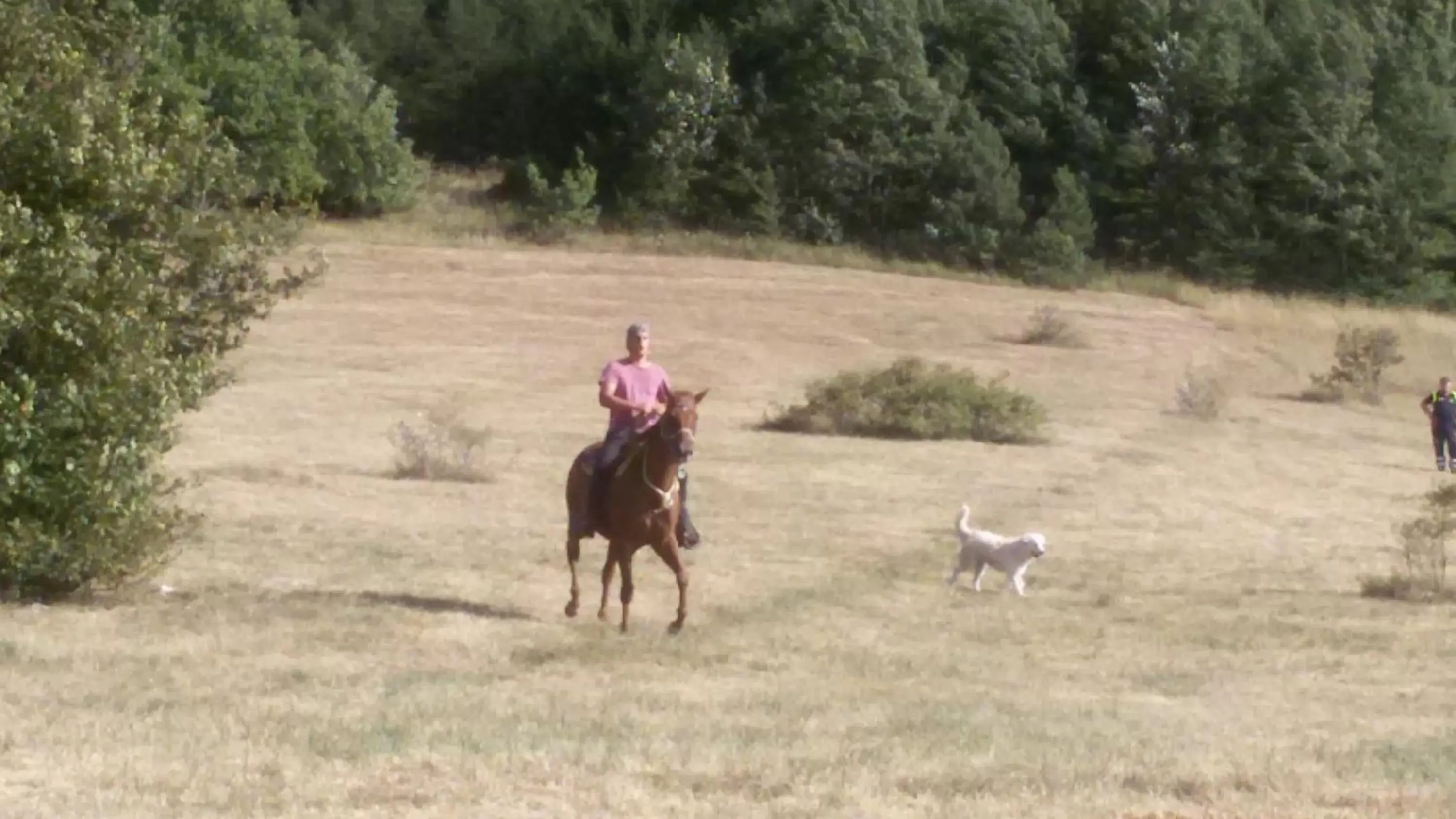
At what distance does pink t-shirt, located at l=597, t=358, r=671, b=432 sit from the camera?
14.1 meters

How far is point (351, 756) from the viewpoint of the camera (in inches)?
374

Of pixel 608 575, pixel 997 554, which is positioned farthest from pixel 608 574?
pixel 997 554

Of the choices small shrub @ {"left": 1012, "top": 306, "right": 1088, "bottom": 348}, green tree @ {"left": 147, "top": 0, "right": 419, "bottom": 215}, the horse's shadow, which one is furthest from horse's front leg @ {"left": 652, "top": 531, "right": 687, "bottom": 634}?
green tree @ {"left": 147, "top": 0, "right": 419, "bottom": 215}

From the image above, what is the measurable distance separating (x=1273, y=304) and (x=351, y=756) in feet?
172

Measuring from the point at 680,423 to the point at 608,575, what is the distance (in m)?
1.87

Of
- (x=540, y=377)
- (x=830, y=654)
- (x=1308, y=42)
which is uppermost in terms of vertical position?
(x=1308, y=42)

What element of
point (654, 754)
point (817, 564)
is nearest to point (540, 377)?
point (817, 564)

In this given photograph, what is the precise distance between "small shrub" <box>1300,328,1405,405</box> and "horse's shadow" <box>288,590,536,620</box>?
30.9 meters

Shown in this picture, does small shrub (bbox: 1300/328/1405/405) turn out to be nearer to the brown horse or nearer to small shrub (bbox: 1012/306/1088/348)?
small shrub (bbox: 1012/306/1088/348)

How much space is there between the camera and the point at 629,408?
550 inches

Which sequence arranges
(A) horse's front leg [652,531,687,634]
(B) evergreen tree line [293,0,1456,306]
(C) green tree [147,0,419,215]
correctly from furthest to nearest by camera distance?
(B) evergreen tree line [293,0,1456,306] → (C) green tree [147,0,419,215] → (A) horse's front leg [652,531,687,634]

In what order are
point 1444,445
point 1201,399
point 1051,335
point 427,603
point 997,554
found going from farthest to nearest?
point 1051,335 → point 1201,399 → point 1444,445 → point 997,554 → point 427,603

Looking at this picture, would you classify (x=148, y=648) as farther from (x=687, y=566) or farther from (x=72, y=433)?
(x=687, y=566)

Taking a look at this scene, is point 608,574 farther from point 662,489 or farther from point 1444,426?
point 1444,426
